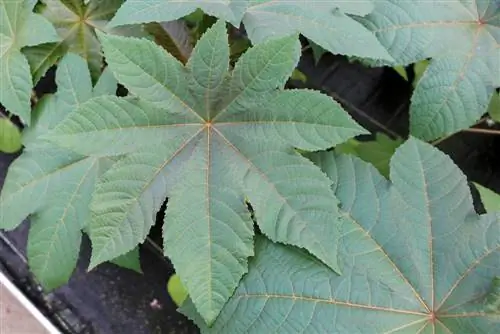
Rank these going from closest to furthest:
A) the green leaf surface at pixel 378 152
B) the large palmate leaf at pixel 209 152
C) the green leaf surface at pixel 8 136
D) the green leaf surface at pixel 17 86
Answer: the large palmate leaf at pixel 209 152 → the green leaf surface at pixel 17 86 → the green leaf surface at pixel 378 152 → the green leaf surface at pixel 8 136

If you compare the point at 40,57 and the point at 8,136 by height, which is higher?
the point at 40,57

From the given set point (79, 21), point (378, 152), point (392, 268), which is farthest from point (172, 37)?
point (392, 268)

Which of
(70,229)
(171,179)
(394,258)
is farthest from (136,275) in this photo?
(394,258)

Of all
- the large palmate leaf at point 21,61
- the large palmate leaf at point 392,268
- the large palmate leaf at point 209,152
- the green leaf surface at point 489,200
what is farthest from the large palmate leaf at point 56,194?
the green leaf surface at point 489,200

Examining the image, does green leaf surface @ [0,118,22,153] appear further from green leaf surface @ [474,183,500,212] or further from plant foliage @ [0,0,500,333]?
green leaf surface @ [474,183,500,212]

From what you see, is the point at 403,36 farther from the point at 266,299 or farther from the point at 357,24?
the point at 266,299

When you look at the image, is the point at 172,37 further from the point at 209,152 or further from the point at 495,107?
the point at 495,107

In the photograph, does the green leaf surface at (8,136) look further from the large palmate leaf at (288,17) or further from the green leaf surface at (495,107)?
the green leaf surface at (495,107)
